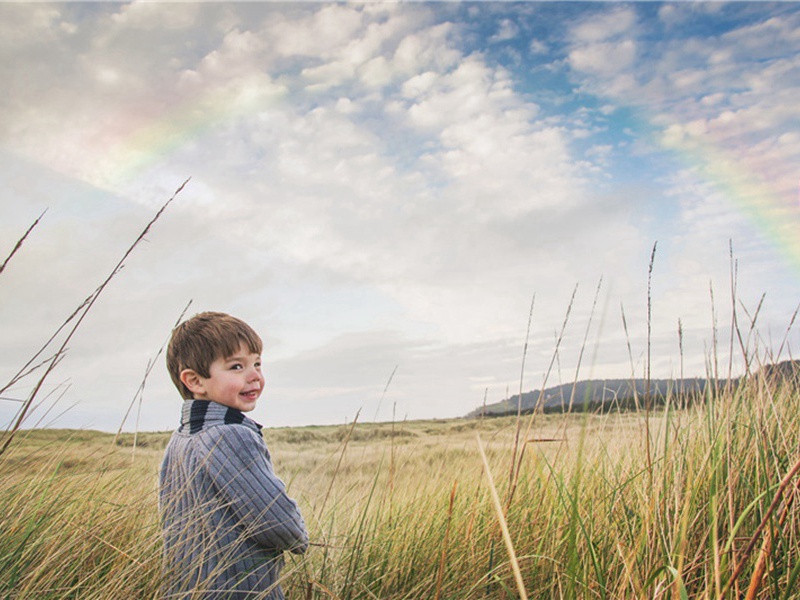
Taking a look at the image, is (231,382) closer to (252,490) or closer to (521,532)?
(252,490)

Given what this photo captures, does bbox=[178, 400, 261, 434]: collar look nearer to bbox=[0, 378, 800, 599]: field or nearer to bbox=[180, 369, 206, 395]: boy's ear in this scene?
bbox=[180, 369, 206, 395]: boy's ear

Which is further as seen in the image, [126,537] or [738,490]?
[126,537]

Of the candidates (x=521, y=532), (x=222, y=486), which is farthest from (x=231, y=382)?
(x=521, y=532)

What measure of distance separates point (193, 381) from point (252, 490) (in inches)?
20.3

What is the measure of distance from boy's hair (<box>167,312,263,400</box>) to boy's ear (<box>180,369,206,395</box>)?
18 millimetres

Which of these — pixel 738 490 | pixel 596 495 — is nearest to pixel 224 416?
pixel 596 495

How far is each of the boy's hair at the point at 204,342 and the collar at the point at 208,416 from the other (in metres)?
0.12

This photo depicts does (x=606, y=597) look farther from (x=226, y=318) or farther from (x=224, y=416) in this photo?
(x=226, y=318)

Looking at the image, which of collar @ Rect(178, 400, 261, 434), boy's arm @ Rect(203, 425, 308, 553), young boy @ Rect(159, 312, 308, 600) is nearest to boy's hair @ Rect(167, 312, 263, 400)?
young boy @ Rect(159, 312, 308, 600)

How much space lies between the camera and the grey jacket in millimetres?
1930

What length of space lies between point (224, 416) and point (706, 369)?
2229 millimetres

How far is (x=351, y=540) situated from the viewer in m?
2.91

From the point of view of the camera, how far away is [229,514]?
205 cm

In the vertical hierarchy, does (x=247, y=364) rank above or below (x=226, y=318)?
below
